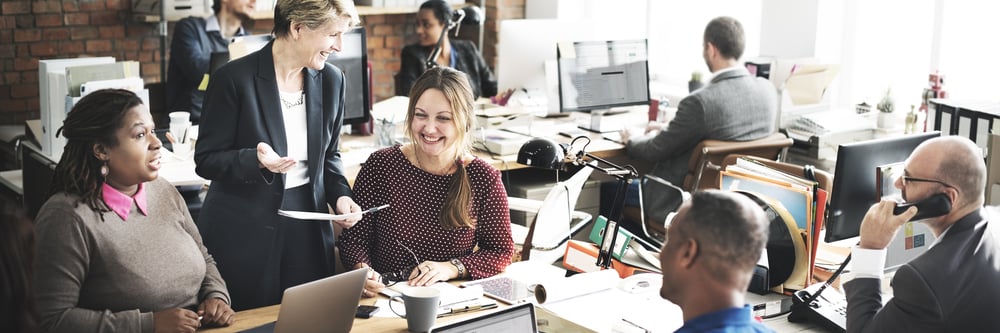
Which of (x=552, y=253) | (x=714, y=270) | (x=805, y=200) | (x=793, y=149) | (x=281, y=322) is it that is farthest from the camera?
(x=793, y=149)

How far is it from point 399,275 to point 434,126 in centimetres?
42

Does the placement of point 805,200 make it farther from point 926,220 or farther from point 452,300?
point 452,300

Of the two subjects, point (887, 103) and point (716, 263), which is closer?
point (716, 263)

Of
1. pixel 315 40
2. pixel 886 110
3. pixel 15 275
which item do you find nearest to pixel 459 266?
pixel 315 40

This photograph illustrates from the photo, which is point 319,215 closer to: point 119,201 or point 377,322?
point 377,322

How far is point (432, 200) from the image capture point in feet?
9.59

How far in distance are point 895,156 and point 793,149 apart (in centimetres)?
183

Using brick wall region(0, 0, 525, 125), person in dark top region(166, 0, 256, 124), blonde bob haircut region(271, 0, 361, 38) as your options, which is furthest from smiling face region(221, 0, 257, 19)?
blonde bob haircut region(271, 0, 361, 38)

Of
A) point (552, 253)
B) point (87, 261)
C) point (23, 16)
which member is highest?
point (23, 16)

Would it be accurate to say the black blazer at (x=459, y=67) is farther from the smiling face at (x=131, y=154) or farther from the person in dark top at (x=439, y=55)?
the smiling face at (x=131, y=154)

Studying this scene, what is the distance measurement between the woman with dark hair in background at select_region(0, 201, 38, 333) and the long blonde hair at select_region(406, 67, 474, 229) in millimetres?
1424

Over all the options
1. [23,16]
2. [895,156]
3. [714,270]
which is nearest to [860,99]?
[895,156]

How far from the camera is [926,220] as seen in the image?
2.53m

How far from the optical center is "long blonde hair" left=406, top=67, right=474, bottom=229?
9.51ft
